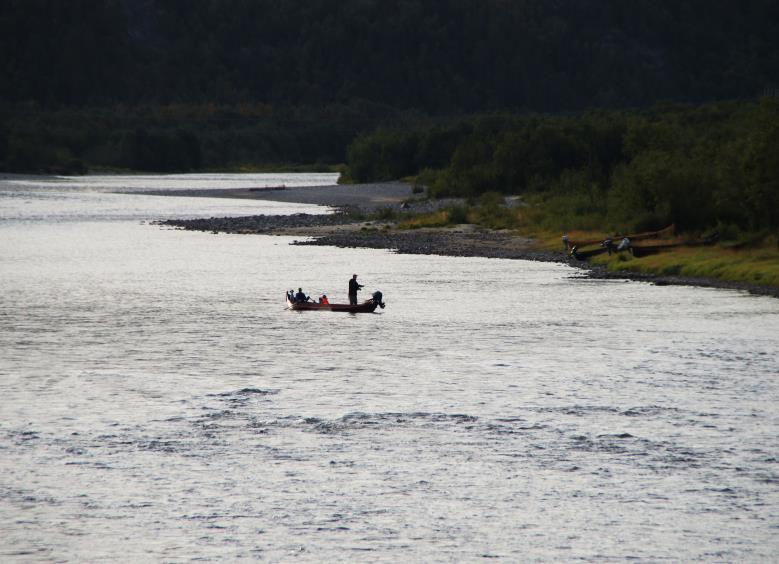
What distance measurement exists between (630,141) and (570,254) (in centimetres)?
2814

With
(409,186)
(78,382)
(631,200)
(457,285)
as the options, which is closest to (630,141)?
(631,200)

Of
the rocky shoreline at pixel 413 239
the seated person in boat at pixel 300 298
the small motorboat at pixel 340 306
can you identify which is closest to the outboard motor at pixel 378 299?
the small motorboat at pixel 340 306

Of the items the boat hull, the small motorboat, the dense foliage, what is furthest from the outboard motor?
the dense foliage

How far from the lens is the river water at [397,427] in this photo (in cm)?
2406

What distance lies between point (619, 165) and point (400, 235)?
27.5 m

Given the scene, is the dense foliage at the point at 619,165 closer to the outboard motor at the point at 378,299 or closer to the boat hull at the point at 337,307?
the outboard motor at the point at 378,299

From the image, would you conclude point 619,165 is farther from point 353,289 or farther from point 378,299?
point 353,289

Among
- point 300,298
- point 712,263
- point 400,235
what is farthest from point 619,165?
point 300,298

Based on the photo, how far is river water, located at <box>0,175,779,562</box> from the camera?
78.9 feet

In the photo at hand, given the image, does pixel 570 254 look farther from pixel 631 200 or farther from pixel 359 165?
pixel 359 165

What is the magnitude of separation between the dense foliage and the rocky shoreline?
550 centimetres

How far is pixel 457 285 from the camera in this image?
6381 centimetres

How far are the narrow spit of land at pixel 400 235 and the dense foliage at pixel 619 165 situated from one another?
5207 millimetres

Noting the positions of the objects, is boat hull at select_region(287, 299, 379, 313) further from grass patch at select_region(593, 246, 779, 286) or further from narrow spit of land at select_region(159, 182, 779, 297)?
grass patch at select_region(593, 246, 779, 286)
